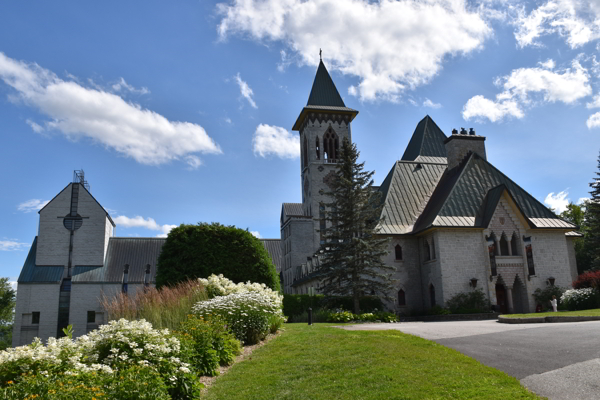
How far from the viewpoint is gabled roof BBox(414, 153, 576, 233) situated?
32719 millimetres

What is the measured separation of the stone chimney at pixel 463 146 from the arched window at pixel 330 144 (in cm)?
1926

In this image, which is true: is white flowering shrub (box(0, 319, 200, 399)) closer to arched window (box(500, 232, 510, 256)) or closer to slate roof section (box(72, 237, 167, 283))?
arched window (box(500, 232, 510, 256))

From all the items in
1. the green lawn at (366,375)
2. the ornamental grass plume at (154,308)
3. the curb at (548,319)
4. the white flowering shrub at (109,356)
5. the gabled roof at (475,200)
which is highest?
the gabled roof at (475,200)

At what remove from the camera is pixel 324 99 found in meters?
57.6

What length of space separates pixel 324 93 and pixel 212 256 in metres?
40.7

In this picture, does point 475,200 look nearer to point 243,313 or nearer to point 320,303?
point 320,303

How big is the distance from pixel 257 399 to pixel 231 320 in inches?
207

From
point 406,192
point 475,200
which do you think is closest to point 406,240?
point 406,192

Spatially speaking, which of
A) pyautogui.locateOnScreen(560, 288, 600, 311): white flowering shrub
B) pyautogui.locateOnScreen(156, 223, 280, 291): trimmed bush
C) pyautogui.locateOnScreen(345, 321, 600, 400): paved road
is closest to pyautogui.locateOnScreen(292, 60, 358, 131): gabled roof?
pyautogui.locateOnScreen(560, 288, 600, 311): white flowering shrub

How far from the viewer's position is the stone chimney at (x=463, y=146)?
1496 inches

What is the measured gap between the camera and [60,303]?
4550cm

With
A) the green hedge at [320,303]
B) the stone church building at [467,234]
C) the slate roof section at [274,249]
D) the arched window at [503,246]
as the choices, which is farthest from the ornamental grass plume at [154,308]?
the slate roof section at [274,249]

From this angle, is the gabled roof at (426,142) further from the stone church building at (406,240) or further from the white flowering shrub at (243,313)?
the white flowering shrub at (243,313)

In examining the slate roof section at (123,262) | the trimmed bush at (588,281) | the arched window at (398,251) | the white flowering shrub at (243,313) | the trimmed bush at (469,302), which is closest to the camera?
the white flowering shrub at (243,313)
